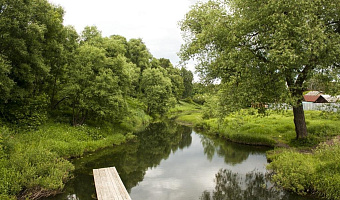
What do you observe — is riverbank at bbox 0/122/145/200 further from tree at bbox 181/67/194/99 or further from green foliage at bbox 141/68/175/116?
tree at bbox 181/67/194/99

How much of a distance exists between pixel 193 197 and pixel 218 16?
47.2 feet

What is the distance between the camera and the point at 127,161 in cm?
2019

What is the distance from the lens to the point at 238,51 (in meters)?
18.5

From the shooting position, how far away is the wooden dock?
11.3 meters

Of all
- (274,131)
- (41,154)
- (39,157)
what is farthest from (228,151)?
(39,157)

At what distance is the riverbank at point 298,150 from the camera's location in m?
12.2

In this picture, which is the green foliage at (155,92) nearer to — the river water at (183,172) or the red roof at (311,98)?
the river water at (183,172)

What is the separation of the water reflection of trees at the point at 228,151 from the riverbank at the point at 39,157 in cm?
1119

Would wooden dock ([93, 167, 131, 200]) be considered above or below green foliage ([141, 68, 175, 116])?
below

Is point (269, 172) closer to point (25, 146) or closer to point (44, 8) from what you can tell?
point (25, 146)

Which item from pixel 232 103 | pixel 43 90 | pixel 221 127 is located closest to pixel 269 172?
pixel 232 103

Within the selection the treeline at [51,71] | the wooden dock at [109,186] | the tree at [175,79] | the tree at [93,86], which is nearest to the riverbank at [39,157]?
the treeline at [51,71]

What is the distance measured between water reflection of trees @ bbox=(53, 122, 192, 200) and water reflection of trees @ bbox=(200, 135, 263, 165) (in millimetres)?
3231

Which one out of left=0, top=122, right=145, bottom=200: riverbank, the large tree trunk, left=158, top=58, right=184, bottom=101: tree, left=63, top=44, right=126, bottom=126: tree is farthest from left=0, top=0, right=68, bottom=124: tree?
left=158, top=58, right=184, bottom=101: tree
